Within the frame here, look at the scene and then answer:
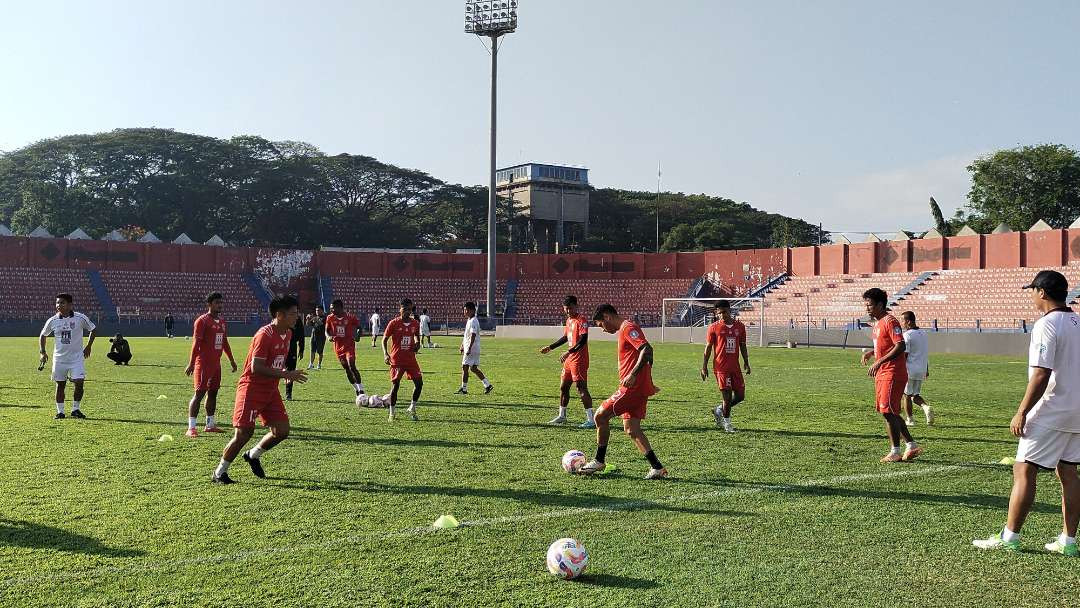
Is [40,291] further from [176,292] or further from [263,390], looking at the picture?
Answer: [263,390]

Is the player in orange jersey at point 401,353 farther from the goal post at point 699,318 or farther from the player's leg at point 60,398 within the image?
the goal post at point 699,318

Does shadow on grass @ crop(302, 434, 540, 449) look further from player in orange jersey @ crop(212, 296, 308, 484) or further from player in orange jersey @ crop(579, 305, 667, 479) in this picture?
player in orange jersey @ crop(212, 296, 308, 484)

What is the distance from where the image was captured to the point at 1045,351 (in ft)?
18.6

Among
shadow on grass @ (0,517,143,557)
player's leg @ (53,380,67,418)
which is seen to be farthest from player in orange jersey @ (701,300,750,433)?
player's leg @ (53,380,67,418)

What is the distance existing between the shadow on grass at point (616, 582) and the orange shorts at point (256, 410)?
3.95 m

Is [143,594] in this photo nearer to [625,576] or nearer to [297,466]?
[625,576]

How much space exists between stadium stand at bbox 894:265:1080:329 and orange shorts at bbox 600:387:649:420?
37862mm

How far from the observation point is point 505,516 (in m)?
6.99

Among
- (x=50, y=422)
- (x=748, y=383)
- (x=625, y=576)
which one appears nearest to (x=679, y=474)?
(x=625, y=576)

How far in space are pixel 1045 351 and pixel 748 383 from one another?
47.5ft

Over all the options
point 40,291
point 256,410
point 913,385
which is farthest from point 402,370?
point 40,291

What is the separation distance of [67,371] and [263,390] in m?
6.15

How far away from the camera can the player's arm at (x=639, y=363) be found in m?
8.16

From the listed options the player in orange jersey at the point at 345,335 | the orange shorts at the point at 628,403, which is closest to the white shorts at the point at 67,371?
the player in orange jersey at the point at 345,335
